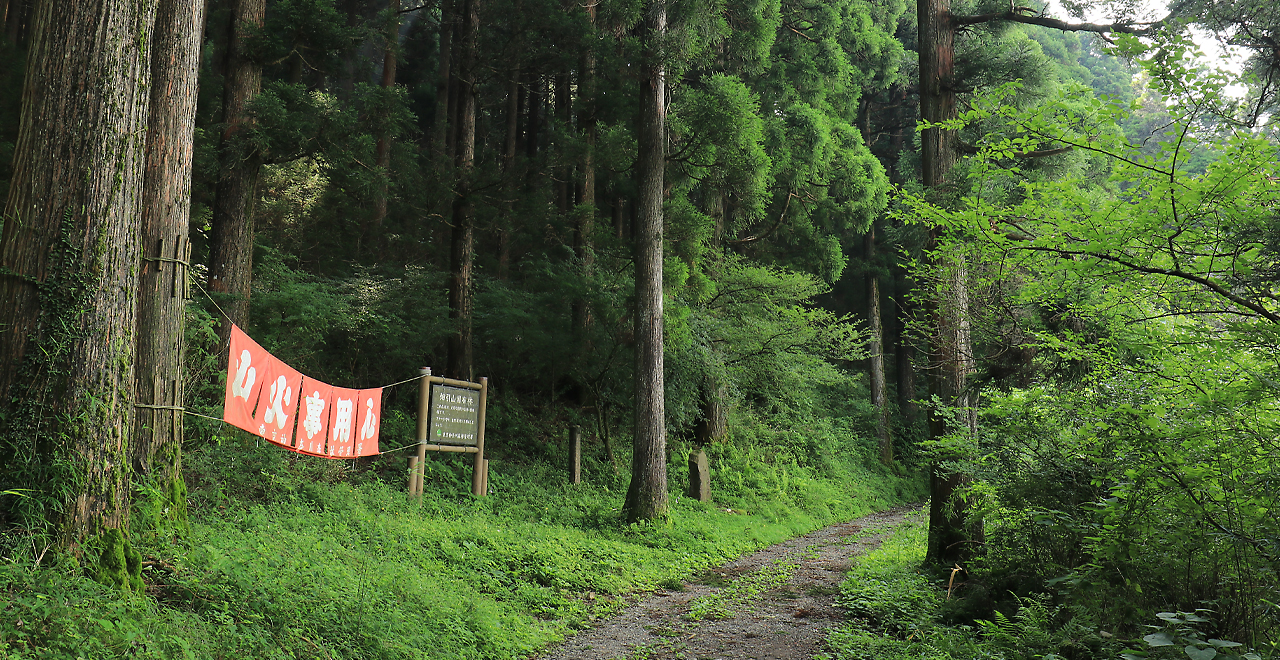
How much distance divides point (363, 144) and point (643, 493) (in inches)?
221

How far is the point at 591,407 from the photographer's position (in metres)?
13.8

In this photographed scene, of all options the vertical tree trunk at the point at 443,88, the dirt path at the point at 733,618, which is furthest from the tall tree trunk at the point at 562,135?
the dirt path at the point at 733,618

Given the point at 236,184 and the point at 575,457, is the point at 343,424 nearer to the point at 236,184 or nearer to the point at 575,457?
the point at 236,184

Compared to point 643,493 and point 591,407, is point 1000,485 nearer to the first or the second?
point 643,493

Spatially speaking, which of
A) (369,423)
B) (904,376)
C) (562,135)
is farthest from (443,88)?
(904,376)

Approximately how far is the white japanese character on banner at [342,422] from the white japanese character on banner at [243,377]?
1446 mm

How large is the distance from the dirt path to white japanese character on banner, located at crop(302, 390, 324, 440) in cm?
277

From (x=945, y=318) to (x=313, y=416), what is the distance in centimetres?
607

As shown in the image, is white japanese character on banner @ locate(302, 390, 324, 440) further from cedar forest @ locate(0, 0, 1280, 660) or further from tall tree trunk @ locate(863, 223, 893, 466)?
tall tree trunk @ locate(863, 223, 893, 466)

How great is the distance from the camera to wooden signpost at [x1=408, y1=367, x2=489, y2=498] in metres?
8.32

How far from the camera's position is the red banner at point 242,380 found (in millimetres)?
5008

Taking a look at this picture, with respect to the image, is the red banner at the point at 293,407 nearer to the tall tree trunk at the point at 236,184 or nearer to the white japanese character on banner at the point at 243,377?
the white japanese character on banner at the point at 243,377

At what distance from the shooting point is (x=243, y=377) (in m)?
5.14

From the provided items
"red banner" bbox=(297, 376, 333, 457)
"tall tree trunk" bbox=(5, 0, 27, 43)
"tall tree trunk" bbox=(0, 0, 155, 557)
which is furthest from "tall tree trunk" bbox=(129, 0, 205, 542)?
"tall tree trunk" bbox=(5, 0, 27, 43)
